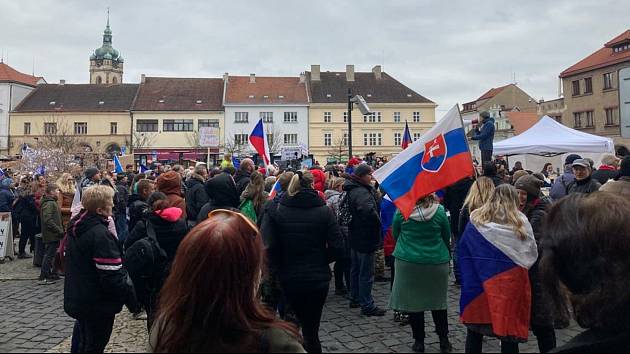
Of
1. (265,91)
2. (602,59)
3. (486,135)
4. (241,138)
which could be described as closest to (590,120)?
(602,59)

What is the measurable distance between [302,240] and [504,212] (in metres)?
1.93

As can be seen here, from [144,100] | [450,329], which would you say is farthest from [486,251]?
[144,100]

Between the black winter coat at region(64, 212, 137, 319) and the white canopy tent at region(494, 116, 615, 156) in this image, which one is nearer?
the black winter coat at region(64, 212, 137, 319)

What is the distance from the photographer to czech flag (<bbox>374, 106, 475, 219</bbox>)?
16.4 feet

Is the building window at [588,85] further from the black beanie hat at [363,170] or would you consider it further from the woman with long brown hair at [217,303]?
the woman with long brown hair at [217,303]

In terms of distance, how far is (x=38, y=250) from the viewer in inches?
414

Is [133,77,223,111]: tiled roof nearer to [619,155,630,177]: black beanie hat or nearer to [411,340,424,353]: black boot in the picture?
[619,155,630,177]: black beanie hat

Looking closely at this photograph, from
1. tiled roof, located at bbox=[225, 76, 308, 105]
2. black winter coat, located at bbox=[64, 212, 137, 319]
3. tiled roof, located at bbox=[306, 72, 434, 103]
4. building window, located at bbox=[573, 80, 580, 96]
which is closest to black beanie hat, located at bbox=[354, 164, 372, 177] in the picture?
black winter coat, located at bbox=[64, 212, 137, 319]

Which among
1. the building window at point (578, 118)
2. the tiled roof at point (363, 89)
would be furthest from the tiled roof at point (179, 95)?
the building window at point (578, 118)

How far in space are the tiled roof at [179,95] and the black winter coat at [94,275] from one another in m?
58.7

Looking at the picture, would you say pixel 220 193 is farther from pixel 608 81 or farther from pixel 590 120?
pixel 590 120

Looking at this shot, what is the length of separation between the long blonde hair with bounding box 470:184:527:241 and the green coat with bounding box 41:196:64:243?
7711 millimetres

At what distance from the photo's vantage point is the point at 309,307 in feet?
15.8

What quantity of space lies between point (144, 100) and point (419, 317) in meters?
62.3
